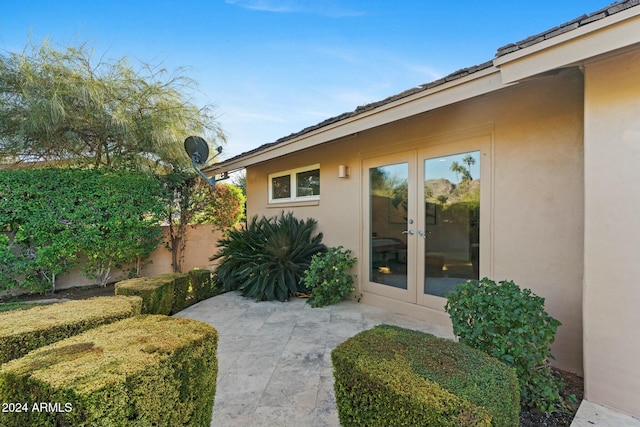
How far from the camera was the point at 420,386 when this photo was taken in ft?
5.02

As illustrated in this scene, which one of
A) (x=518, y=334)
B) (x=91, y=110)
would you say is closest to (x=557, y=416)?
(x=518, y=334)

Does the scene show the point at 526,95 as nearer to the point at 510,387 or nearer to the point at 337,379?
the point at 510,387

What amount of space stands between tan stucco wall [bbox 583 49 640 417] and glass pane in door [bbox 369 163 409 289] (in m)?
2.46

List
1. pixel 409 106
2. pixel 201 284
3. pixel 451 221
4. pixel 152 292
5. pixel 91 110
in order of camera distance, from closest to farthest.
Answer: pixel 409 106 → pixel 451 221 → pixel 152 292 → pixel 201 284 → pixel 91 110

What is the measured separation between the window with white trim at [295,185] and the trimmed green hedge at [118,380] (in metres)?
4.91

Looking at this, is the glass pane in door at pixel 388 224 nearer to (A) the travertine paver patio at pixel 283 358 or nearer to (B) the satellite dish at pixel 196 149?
(A) the travertine paver patio at pixel 283 358

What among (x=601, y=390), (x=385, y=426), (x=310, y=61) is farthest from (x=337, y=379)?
(x=310, y=61)

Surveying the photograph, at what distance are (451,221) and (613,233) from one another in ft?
6.23

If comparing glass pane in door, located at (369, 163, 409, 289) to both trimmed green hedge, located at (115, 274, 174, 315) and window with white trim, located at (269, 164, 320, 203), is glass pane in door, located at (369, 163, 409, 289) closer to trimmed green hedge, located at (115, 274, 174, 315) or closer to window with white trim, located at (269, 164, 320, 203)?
window with white trim, located at (269, 164, 320, 203)

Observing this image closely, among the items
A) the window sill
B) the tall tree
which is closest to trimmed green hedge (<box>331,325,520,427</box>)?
the window sill

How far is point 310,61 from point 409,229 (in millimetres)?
5632

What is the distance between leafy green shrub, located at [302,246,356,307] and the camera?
529 cm

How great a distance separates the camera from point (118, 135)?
22.4ft

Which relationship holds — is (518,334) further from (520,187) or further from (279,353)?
(279,353)
